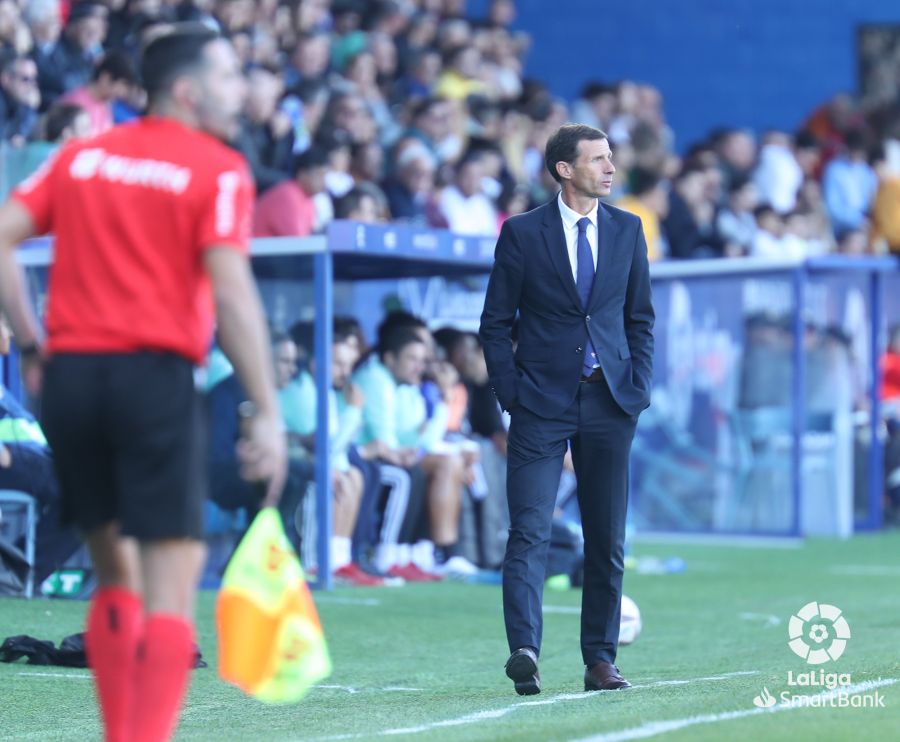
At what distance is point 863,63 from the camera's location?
22.6 m

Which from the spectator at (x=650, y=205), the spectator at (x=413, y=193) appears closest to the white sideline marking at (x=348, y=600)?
the spectator at (x=413, y=193)

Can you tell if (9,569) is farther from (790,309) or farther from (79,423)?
(790,309)

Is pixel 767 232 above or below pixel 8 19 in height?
below

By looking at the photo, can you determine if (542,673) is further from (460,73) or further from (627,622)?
(460,73)

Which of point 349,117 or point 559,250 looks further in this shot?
point 349,117

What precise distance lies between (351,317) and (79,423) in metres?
8.34

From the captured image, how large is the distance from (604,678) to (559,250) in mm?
1568

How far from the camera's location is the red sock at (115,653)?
4.39 metres

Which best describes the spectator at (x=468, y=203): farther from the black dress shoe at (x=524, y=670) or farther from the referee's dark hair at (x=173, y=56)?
the referee's dark hair at (x=173, y=56)

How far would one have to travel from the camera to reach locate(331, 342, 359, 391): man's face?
11.7 meters

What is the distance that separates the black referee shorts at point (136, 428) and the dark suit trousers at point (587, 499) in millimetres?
2567

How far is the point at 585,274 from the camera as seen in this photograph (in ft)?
22.4

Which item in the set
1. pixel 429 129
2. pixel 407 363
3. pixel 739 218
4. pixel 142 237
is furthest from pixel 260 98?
pixel 142 237

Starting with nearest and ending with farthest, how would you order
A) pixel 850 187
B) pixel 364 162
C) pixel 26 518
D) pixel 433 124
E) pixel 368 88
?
1. pixel 26 518
2. pixel 364 162
3. pixel 433 124
4. pixel 368 88
5. pixel 850 187
